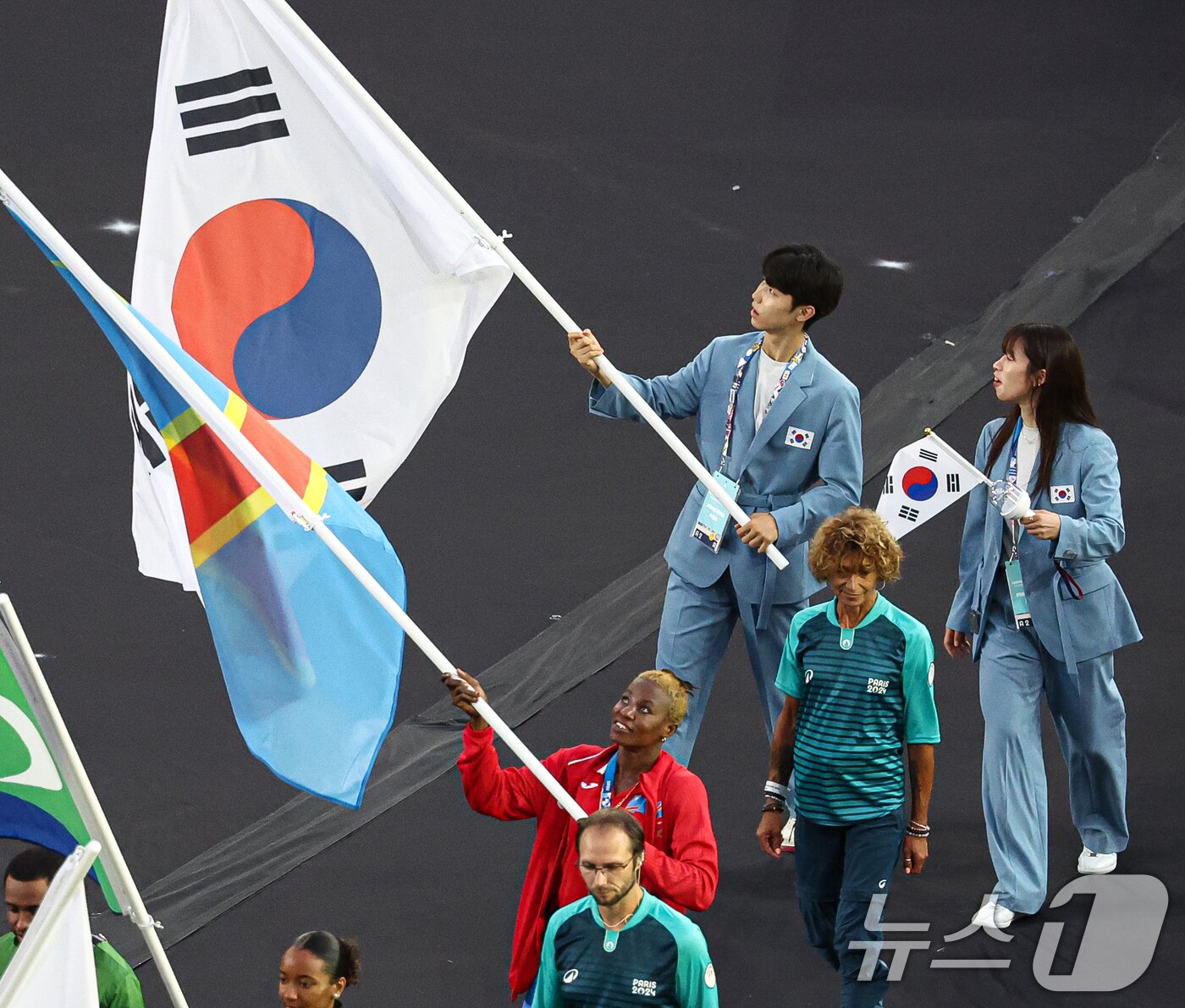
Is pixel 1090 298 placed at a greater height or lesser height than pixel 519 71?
lesser

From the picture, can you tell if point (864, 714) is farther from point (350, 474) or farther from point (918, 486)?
point (350, 474)

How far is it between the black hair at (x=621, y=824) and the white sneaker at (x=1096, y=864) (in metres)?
2.59

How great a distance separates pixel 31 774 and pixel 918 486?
310cm

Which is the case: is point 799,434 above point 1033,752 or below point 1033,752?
above

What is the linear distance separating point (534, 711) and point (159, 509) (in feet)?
8.64

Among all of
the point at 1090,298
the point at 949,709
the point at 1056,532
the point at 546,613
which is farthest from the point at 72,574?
the point at 1090,298

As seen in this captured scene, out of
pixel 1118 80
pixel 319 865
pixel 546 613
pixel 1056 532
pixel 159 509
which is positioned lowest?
pixel 319 865

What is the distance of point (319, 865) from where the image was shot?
6.98 meters

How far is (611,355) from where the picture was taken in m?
9.69

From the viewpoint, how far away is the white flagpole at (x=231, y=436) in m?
4.98

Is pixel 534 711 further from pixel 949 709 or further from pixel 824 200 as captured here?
pixel 824 200

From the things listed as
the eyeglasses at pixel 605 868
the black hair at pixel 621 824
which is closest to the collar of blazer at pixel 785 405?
the black hair at pixel 621 824

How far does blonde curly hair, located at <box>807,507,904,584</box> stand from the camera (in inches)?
222

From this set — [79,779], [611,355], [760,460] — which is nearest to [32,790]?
[79,779]
